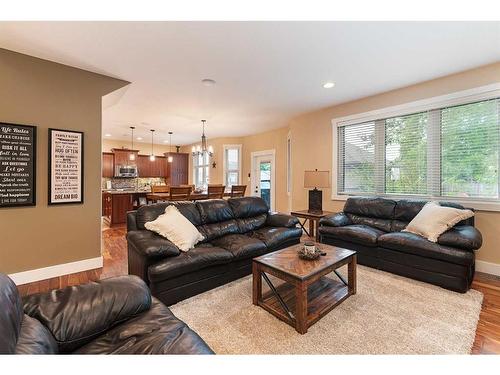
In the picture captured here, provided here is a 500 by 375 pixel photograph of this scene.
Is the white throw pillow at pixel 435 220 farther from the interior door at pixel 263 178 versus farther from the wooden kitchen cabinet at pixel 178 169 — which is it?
the wooden kitchen cabinet at pixel 178 169

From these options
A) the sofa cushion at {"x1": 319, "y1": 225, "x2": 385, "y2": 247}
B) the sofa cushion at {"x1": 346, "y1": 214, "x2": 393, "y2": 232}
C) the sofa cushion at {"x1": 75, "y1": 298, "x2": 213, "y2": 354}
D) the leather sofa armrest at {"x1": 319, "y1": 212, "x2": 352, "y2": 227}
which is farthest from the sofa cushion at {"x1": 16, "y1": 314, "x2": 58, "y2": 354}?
the sofa cushion at {"x1": 346, "y1": 214, "x2": 393, "y2": 232}

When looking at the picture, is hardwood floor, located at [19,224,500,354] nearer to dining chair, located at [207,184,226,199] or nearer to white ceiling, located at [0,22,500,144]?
dining chair, located at [207,184,226,199]

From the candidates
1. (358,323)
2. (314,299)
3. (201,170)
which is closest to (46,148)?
(314,299)

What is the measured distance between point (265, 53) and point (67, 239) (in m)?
3.35

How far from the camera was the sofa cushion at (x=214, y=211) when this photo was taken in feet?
10.3

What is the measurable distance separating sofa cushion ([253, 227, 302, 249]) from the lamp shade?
1.23 metres

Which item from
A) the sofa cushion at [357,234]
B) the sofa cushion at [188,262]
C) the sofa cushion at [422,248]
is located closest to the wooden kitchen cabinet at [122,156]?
the sofa cushion at [188,262]

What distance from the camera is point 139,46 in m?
2.48

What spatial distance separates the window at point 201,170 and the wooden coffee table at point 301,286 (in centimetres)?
647

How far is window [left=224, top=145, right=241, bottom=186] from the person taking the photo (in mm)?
7676

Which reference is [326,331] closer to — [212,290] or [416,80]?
[212,290]

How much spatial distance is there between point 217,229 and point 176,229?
0.66 metres

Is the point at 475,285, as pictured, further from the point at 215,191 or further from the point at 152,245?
the point at 215,191
